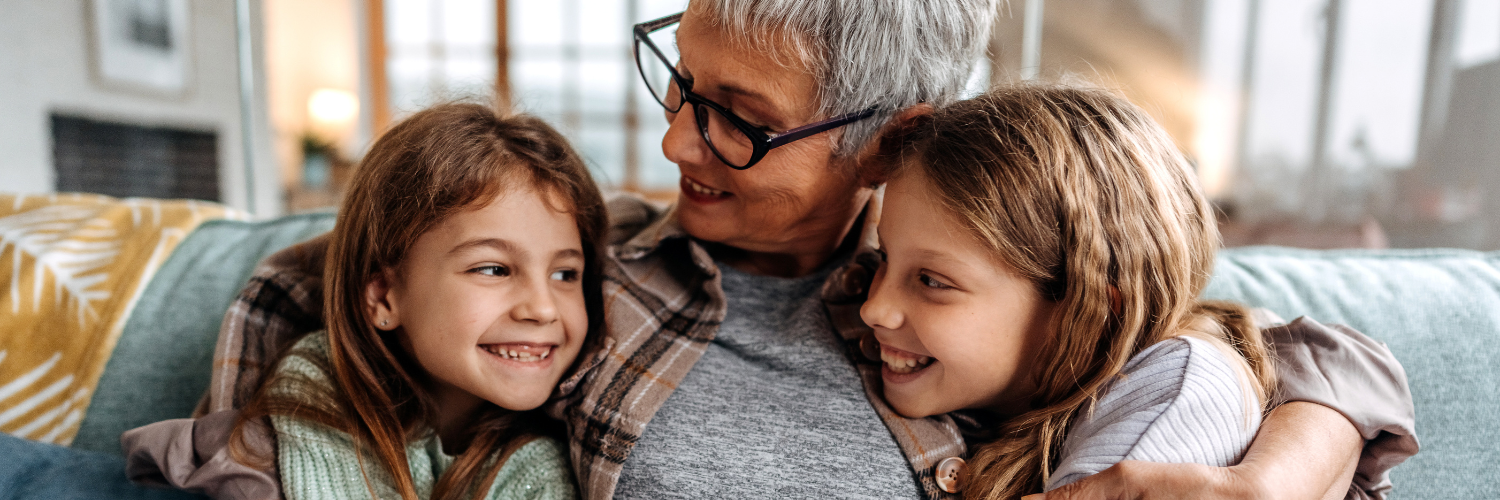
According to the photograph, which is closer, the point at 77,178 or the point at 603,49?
the point at 77,178

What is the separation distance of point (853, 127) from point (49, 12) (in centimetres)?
392

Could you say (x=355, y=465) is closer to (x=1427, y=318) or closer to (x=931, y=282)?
(x=931, y=282)

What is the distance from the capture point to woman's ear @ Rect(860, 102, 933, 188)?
1.13 meters

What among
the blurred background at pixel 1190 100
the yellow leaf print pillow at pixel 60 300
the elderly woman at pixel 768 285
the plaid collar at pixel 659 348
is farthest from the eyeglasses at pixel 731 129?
the blurred background at pixel 1190 100

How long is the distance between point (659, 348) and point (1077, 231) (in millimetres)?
570

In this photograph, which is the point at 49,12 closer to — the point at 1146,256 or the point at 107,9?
the point at 107,9

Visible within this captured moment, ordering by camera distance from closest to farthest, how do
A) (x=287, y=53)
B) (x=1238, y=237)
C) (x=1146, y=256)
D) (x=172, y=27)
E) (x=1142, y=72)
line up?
(x=1146, y=256)
(x=1238, y=237)
(x=172, y=27)
(x=1142, y=72)
(x=287, y=53)

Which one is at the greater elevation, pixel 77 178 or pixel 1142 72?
pixel 1142 72

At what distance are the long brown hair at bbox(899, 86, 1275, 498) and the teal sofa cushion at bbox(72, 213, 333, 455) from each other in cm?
119

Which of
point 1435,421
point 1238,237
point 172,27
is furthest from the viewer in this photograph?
point 172,27

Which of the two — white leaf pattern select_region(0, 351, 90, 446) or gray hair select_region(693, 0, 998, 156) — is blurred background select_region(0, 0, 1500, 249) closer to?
white leaf pattern select_region(0, 351, 90, 446)

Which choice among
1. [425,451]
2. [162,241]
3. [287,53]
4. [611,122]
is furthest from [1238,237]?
[287,53]

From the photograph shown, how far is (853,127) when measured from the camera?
112cm

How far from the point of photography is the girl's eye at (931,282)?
3.06ft
